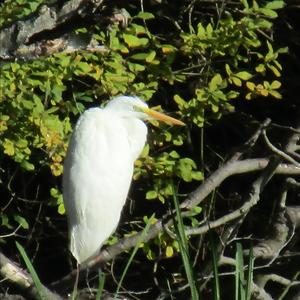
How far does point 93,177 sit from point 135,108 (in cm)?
26

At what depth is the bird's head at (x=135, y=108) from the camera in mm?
3150

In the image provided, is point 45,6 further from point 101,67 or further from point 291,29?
point 291,29

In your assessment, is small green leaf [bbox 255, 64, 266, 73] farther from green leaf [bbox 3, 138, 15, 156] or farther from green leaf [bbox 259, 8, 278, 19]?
green leaf [bbox 3, 138, 15, 156]

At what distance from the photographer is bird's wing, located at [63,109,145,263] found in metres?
3.14

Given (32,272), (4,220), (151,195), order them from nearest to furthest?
(32,272) < (151,195) < (4,220)

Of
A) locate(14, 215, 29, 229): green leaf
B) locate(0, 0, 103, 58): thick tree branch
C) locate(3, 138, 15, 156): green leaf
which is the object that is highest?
locate(0, 0, 103, 58): thick tree branch

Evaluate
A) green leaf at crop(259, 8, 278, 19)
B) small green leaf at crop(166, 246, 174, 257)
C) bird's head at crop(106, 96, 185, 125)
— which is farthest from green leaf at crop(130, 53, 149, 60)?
small green leaf at crop(166, 246, 174, 257)

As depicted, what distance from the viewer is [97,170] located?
10.4 ft

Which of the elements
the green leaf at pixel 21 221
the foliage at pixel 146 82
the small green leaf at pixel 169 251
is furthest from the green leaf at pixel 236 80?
the green leaf at pixel 21 221

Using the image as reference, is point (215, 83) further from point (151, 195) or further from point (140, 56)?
point (151, 195)

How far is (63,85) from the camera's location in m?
3.31

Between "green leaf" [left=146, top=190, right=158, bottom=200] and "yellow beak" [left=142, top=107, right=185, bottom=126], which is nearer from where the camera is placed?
"yellow beak" [left=142, top=107, right=185, bottom=126]

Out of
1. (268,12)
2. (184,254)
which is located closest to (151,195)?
(268,12)

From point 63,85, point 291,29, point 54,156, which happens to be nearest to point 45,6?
point 63,85
